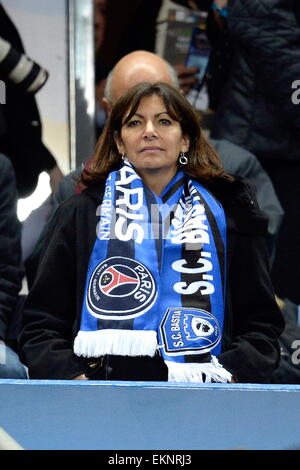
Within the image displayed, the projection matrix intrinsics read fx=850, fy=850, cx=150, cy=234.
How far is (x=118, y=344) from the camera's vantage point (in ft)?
7.10

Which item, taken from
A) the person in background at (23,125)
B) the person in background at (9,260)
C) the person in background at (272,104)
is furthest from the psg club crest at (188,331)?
the person in background at (23,125)

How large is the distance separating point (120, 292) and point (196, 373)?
0.95 feet

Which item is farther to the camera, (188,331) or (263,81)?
(263,81)

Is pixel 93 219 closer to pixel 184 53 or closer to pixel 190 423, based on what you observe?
pixel 190 423

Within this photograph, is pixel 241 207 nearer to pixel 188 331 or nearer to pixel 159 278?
pixel 159 278

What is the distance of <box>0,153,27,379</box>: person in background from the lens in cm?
288

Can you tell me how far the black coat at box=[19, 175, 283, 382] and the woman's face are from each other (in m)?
0.16

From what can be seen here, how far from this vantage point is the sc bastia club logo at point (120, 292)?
221 cm

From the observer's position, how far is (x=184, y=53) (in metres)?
3.80

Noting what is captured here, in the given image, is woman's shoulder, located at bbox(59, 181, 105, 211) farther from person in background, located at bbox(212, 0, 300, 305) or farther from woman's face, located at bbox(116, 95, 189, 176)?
person in background, located at bbox(212, 0, 300, 305)

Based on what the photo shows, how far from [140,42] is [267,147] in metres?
0.83

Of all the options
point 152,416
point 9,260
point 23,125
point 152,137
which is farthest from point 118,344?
point 23,125

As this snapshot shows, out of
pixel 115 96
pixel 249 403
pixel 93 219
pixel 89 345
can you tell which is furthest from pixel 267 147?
pixel 249 403

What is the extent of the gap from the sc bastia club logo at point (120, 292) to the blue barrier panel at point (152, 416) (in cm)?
52
